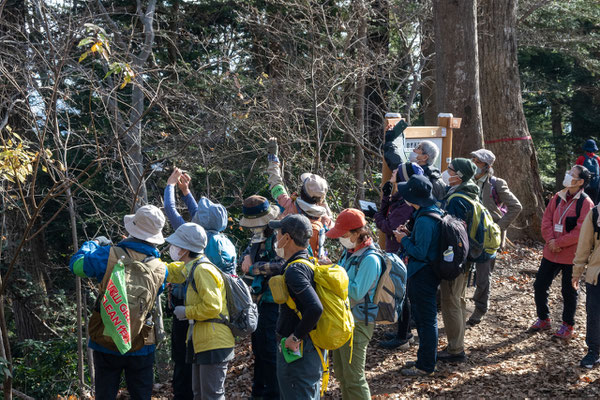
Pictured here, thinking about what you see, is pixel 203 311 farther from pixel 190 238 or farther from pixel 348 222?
pixel 348 222

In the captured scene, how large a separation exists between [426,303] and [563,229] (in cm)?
221

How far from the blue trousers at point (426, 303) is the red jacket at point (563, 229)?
6.39 feet

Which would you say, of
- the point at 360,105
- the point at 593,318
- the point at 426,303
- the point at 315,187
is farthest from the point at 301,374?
the point at 360,105

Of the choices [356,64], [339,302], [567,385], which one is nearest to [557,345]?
[567,385]

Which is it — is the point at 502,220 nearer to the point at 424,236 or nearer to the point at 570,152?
the point at 424,236

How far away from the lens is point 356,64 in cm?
1011

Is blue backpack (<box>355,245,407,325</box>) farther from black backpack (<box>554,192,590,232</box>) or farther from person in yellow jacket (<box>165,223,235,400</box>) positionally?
black backpack (<box>554,192,590,232</box>)

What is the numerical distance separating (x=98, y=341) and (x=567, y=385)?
14.7 feet

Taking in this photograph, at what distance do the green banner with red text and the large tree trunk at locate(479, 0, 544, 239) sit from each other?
963 cm

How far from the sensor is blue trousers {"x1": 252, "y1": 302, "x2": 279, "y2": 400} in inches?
205

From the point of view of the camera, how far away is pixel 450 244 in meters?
5.36

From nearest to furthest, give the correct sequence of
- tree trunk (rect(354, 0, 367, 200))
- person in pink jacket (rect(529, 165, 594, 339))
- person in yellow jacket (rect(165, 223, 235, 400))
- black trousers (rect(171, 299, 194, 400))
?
person in yellow jacket (rect(165, 223, 235, 400)), black trousers (rect(171, 299, 194, 400)), person in pink jacket (rect(529, 165, 594, 339)), tree trunk (rect(354, 0, 367, 200))

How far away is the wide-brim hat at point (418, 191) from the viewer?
17.2 feet

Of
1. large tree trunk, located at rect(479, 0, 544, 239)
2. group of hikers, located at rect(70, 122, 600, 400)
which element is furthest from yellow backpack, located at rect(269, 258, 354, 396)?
large tree trunk, located at rect(479, 0, 544, 239)
